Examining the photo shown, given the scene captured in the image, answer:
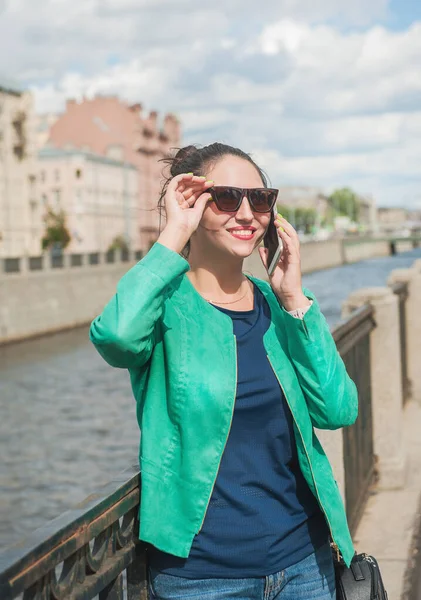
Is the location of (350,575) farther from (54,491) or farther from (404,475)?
(54,491)

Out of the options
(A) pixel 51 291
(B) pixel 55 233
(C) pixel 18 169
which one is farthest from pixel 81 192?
(A) pixel 51 291

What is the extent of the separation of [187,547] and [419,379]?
22.8 feet

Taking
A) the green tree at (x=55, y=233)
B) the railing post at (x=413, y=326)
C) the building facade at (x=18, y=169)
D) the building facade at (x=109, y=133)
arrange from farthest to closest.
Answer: the building facade at (x=109, y=133)
the green tree at (x=55, y=233)
the building facade at (x=18, y=169)
the railing post at (x=413, y=326)

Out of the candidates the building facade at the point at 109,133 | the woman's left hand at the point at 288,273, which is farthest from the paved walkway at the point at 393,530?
the building facade at the point at 109,133

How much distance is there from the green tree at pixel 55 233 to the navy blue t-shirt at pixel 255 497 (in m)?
57.7

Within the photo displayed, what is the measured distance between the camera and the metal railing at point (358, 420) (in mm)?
4715

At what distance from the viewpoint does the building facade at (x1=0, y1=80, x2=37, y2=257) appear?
59375mm

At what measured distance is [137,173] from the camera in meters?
92.4

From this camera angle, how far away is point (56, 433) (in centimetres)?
1955

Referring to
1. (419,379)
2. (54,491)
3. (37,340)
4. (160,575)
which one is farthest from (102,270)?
(160,575)

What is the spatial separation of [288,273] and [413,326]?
6594mm

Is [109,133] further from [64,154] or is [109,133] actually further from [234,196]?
[234,196]

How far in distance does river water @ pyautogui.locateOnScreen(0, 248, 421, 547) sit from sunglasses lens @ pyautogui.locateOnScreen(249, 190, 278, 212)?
1072 cm

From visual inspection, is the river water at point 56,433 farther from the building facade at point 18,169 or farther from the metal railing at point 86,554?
the building facade at point 18,169
